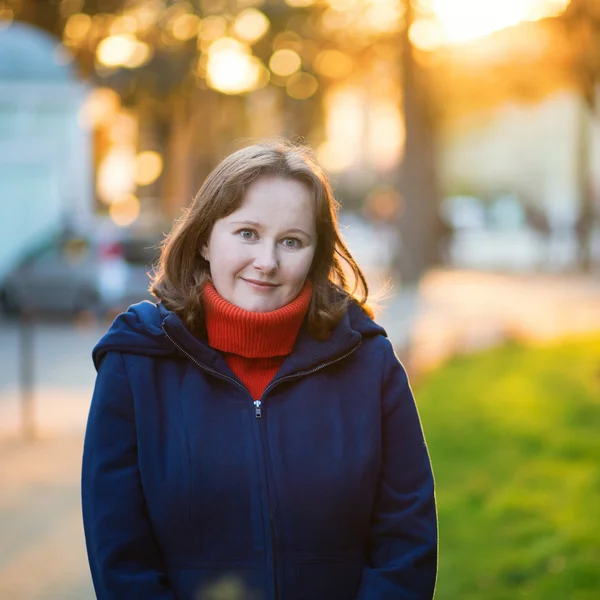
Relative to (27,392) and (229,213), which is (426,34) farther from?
(229,213)

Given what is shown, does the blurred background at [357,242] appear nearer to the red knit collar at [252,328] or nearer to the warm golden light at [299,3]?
the warm golden light at [299,3]

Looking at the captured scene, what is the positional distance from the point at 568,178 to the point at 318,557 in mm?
54772

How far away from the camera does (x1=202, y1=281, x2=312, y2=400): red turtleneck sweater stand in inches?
96.1

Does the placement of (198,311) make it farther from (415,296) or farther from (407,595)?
(415,296)

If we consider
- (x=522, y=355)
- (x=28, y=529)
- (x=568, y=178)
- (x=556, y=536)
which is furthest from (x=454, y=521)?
(x=568, y=178)

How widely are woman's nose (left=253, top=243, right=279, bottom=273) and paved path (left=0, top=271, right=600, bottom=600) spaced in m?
2.38

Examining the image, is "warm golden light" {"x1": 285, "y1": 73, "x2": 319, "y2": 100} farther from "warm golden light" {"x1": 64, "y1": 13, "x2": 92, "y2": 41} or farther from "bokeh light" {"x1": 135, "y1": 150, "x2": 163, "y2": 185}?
"bokeh light" {"x1": 135, "y1": 150, "x2": 163, "y2": 185}

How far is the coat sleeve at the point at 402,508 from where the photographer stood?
7.99 ft

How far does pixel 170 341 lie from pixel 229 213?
0.33 meters

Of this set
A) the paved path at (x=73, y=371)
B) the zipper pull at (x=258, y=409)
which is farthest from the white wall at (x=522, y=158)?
the zipper pull at (x=258, y=409)

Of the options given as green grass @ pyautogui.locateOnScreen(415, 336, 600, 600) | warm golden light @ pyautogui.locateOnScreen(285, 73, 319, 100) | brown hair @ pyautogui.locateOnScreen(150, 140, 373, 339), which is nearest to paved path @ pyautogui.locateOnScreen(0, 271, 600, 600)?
green grass @ pyautogui.locateOnScreen(415, 336, 600, 600)

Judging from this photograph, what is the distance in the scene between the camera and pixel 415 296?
19406 mm

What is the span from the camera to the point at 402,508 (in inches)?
96.7

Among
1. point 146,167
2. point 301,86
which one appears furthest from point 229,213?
point 146,167
